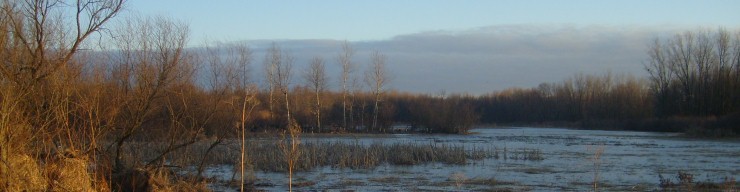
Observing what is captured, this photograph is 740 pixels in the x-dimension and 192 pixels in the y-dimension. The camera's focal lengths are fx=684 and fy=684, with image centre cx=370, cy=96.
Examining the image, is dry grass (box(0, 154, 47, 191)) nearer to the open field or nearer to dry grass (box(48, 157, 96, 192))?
dry grass (box(48, 157, 96, 192))

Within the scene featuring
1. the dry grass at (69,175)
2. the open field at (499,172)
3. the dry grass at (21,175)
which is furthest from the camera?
the open field at (499,172)

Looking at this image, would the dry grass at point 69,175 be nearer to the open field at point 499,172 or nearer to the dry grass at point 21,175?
the dry grass at point 21,175

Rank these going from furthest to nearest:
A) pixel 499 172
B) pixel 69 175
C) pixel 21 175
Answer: pixel 499 172 → pixel 69 175 → pixel 21 175

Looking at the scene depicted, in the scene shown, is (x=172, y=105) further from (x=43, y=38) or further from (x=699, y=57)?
(x=699, y=57)

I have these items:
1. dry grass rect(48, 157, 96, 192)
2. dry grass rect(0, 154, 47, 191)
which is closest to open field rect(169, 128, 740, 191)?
dry grass rect(48, 157, 96, 192)

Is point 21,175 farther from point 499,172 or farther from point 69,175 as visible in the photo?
point 499,172

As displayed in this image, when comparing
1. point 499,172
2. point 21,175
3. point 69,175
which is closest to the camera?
point 21,175

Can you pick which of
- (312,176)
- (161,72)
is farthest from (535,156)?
(161,72)

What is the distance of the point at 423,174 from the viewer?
21391 mm

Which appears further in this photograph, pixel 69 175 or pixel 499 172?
pixel 499 172

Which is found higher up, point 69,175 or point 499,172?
point 69,175

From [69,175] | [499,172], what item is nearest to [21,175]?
[69,175]

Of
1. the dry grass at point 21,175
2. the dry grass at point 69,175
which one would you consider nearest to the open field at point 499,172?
the dry grass at point 69,175

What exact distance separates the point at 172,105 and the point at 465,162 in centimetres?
1359
